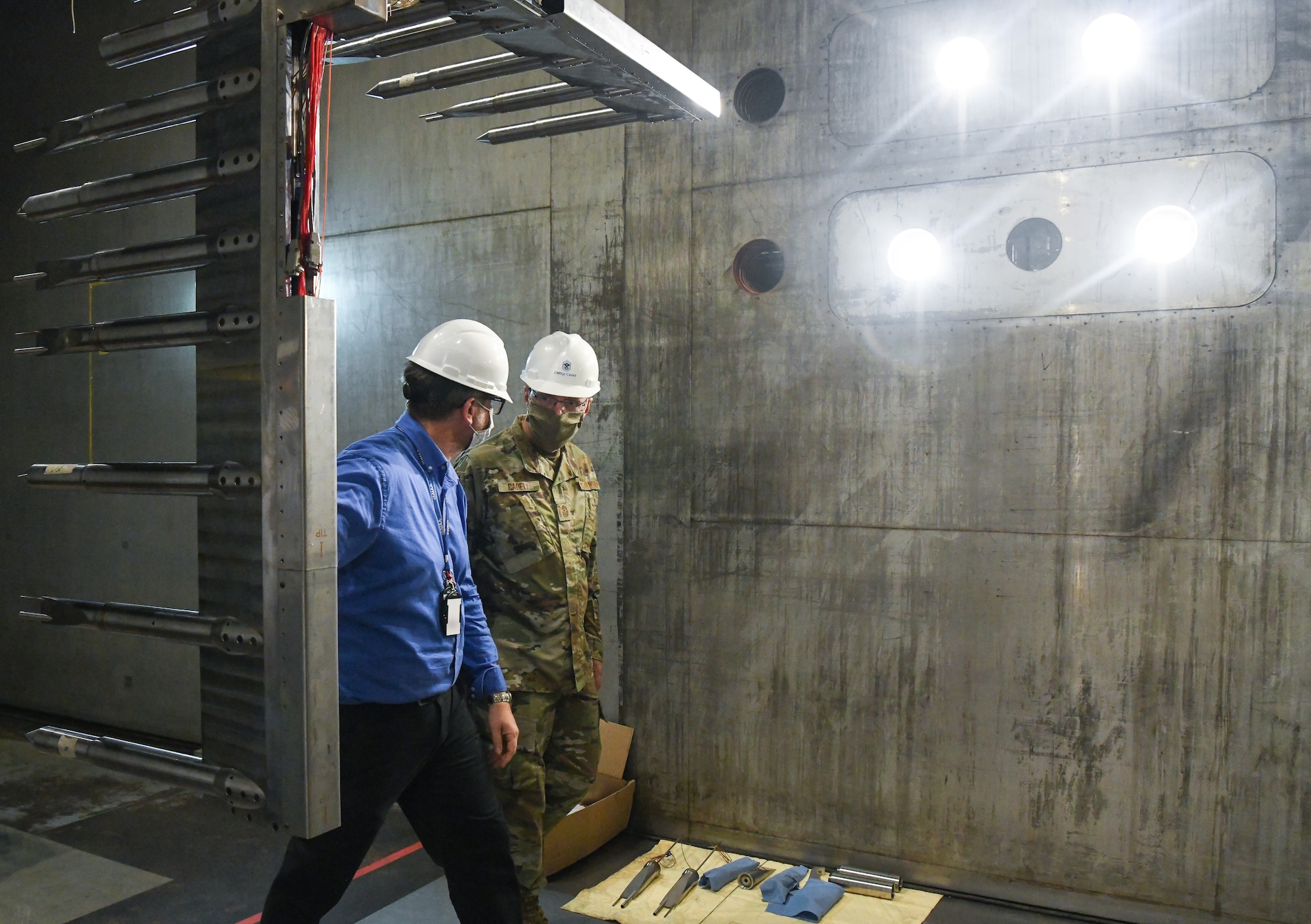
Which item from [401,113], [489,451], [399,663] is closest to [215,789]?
[399,663]

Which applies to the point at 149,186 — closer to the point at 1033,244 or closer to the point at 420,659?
the point at 420,659

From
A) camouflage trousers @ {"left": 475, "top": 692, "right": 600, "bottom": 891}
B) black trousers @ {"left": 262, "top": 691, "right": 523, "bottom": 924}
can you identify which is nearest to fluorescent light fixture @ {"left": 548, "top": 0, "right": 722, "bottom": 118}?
black trousers @ {"left": 262, "top": 691, "right": 523, "bottom": 924}

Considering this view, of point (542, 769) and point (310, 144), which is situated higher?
point (310, 144)

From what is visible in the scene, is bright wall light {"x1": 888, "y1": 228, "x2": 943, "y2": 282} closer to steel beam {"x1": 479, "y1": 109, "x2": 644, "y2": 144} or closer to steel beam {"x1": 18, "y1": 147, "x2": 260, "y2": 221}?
steel beam {"x1": 479, "y1": 109, "x2": 644, "y2": 144}

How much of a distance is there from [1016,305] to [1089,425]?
48 centimetres

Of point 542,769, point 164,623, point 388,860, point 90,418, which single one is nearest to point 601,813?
point 542,769

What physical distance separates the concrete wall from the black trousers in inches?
62.4

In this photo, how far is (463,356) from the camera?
8.38 ft

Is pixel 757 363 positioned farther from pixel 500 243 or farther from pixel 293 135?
pixel 293 135

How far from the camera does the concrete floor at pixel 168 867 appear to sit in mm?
3293

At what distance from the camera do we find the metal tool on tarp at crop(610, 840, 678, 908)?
337 centimetres

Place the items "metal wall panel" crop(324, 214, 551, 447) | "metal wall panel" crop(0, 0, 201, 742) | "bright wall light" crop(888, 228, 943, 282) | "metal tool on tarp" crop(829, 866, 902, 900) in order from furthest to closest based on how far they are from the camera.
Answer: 1. "metal wall panel" crop(0, 0, 201, 742)
2. "metal wall panel" crop(324, 214, 551, 447)
3. "bright wall light" crop(888, 228, 943, 282)
4. "metal tool on tarp" crop(829, 866, 902, 900)

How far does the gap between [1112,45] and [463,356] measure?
2.41 meters

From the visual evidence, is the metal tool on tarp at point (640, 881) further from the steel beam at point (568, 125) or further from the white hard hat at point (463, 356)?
the steel beam at point (568, 125)
